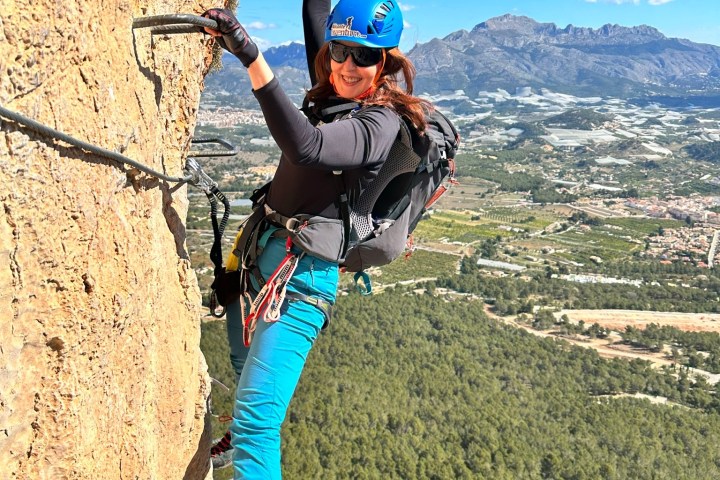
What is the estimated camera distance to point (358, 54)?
1.99 m

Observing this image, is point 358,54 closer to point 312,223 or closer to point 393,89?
point 393,89

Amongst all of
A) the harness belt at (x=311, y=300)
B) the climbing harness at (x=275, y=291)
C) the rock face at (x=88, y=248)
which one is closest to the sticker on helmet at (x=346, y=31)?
the rock face at (x=88, y=248)

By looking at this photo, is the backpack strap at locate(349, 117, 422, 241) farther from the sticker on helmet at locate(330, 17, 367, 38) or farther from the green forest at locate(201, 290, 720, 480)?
the green forest at locate(201, 290, 720, 480)

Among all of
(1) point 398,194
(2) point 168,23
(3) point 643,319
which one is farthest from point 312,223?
(3) point 643,319

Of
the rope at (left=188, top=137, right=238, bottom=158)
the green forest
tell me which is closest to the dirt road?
the green forest

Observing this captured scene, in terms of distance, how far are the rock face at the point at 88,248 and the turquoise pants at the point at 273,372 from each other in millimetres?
322

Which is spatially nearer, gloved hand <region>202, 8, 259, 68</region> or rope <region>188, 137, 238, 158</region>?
gloved hand <region>202, 8, 259, 68</region>

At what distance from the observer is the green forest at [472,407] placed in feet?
68.8

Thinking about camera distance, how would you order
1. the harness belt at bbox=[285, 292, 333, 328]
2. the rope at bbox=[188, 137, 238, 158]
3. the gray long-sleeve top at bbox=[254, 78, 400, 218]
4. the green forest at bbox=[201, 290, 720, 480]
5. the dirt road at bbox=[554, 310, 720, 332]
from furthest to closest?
the dirt road at bbox=[554, 310, 720, 332], the green forest at bbox=[201, 290, 720, 480], the rope at bbox=[188, 137, 238, 158], the harness belt at bbox=[285, 292, 333, 328], the gray long-sleeve top at bbox=[254, 78, 400, 218]

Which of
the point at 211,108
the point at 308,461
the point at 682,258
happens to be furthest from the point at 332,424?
the point at 211,108

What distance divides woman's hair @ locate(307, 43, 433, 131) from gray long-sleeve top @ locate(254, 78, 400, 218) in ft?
0.28

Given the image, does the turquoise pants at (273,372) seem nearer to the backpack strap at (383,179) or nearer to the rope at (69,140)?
the backpack strap at (383,179)

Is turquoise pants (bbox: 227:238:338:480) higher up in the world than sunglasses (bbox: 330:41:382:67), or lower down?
lower down

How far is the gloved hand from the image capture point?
153 cm
